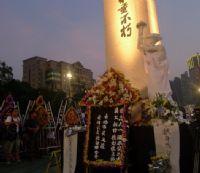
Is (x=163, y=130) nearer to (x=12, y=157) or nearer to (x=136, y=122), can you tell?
(x=136, y=122)

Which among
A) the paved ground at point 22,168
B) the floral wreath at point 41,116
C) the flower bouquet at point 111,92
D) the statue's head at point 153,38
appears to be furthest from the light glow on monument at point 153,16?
the floral wreath at point 41,116

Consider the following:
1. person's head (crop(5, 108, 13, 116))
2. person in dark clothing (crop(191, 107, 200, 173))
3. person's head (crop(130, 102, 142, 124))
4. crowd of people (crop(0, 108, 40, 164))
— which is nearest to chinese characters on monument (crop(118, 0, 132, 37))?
person's head (crop(130, 102, 142, 124))

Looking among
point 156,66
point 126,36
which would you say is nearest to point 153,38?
point 156,66

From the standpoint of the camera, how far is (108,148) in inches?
232

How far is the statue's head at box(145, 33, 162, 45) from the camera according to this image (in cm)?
713

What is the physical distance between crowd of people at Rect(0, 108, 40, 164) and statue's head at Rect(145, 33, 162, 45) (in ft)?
19.2

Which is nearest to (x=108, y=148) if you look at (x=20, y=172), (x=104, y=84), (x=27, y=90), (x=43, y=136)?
(x=104, y=84)

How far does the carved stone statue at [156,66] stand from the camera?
7105mm

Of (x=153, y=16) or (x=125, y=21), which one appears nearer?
(x=125, y=21)

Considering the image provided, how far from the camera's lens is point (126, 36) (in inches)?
318

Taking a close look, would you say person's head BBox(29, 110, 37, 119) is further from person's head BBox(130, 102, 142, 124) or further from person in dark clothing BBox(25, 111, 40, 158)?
person's head BBox(130, 102, 142, 124)

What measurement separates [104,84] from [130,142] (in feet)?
4.50

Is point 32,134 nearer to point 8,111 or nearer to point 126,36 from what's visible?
point 8,111

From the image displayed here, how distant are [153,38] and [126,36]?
1081mm
